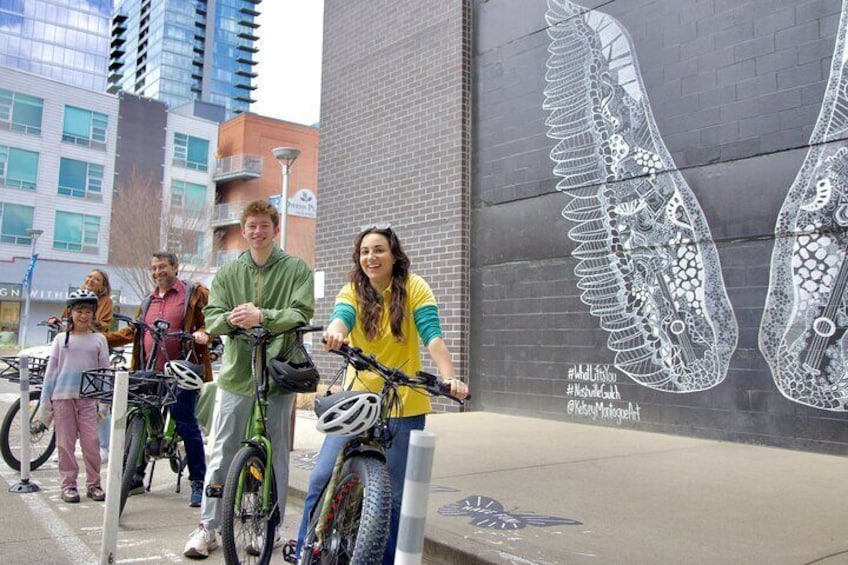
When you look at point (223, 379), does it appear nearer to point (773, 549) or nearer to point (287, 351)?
point (287, 351)

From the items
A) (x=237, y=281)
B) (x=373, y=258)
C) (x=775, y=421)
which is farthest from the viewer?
(x=775, y=421)

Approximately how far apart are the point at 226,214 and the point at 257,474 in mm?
38738

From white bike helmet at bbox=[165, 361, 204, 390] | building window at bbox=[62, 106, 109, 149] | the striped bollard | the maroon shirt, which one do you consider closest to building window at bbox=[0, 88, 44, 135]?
building window at bbox=[62, 106, 109, 149]

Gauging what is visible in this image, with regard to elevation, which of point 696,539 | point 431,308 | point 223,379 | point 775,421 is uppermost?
point 431,308

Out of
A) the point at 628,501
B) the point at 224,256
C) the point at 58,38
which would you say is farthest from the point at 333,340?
the point at 58,38

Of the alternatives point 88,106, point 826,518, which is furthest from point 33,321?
point 826,518

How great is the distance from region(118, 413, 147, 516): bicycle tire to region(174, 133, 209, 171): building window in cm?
3926

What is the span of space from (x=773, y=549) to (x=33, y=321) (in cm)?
3996

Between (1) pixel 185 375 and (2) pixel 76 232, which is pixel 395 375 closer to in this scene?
(1) pixel 185 375

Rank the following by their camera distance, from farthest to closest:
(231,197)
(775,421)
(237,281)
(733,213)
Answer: (231,197)
(733,213)
(775,421)
(237,281)

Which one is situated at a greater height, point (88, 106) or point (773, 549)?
point (88, 106)

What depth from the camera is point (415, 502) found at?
7.31 ft

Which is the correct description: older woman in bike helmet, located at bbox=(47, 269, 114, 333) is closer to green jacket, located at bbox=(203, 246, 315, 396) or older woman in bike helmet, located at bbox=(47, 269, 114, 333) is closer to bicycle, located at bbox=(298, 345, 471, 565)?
green jacket, located at bbox=(203, 246, 315, 396)

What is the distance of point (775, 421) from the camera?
22.7 ft
